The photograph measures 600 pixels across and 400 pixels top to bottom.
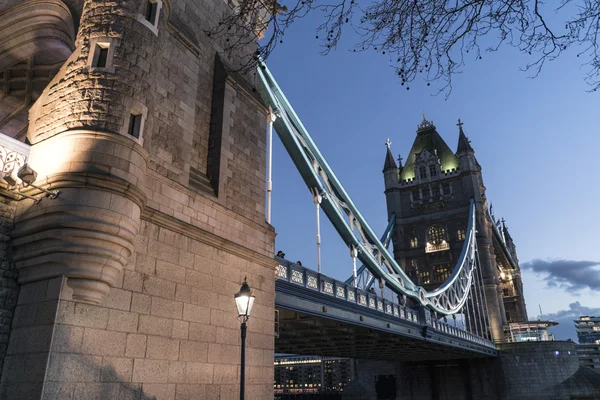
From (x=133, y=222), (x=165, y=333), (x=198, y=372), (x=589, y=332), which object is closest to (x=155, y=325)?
(x=165, y=333)

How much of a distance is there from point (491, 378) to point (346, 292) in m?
30.0

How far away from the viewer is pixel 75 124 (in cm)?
697

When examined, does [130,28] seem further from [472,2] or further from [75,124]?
[472,2]

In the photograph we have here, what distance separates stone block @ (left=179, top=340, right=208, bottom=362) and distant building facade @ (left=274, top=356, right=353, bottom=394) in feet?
332

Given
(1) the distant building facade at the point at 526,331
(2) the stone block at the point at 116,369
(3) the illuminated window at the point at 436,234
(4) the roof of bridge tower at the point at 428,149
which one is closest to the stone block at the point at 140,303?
(2) the stone block at the point at 116,369

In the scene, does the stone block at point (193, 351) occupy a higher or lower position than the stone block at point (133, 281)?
lower

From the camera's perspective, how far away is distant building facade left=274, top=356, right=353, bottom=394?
344 feet

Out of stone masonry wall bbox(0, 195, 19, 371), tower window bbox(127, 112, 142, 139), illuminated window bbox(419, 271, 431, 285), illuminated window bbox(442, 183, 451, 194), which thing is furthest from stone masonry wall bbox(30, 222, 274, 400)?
illuminated window bbox(442, 183, 451, 194)

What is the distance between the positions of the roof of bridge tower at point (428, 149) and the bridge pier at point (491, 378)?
2678 centimetres

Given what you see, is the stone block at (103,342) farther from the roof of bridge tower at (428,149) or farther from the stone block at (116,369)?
the roof of bridge tower at (428,149)

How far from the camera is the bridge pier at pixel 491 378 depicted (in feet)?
122

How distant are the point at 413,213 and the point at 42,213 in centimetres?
5438

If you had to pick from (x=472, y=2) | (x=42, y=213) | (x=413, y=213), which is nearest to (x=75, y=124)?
(x=42, y=213)

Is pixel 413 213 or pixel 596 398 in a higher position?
pixel 413 213
